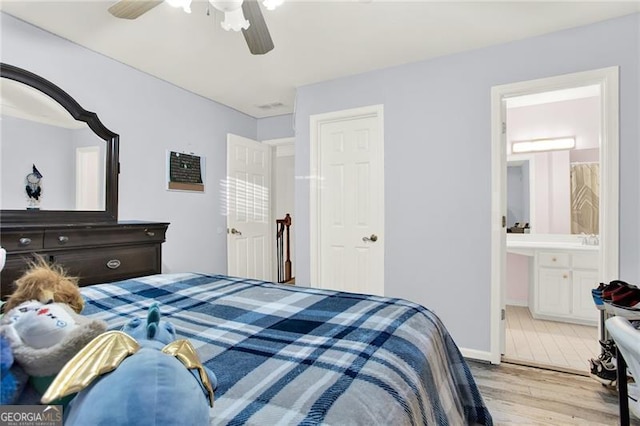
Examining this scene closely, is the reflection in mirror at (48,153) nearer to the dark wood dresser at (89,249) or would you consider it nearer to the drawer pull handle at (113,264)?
the dark wood dresser at (89,249)

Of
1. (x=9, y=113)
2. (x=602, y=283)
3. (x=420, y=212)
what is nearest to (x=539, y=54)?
(x=420, y=212)

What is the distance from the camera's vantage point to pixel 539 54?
2389mm

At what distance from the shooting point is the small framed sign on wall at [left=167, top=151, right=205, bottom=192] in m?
3.18

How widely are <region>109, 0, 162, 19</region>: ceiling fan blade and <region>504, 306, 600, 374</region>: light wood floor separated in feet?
11.1

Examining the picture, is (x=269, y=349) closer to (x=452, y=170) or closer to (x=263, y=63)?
(x=452, y=170)

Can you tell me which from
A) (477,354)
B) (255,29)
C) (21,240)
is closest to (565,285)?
(477,354)

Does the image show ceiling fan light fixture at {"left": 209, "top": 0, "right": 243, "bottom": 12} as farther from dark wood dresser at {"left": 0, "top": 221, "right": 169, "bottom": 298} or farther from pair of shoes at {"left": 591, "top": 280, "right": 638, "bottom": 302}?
pair of shoes at {"left": 591, "top": 280, "right": 638, "bottom": 302}

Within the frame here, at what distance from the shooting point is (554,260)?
3352 millimetres

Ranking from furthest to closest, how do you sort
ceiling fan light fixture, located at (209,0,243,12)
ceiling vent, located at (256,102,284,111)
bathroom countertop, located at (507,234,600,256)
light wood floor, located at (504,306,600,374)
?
ceiling vent, located at (256,102,284,111) → bathroom countertop, located at (507,234,600,256) → light wood floor, located at (504,306,600,374) → ceiling fan light fixture, located at (209,0,243,12)

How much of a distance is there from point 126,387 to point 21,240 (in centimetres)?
193

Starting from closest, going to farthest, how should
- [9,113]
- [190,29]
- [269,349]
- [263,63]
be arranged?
[269,349] < [9,113] < [190,29] < [263,63]

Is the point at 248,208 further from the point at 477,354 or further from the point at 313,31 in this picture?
the point at 477,354

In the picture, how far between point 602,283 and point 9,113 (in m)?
4.06
